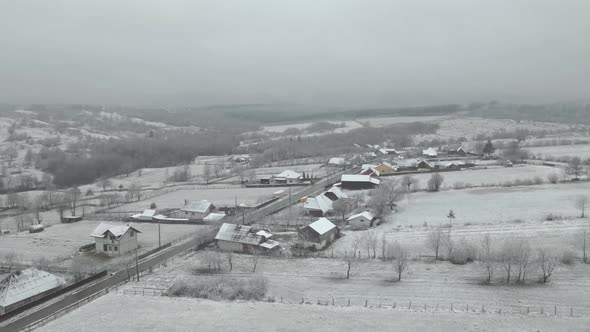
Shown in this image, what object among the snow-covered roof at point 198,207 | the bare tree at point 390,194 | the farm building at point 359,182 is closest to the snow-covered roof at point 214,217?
the snow-covered roof at point 198,207

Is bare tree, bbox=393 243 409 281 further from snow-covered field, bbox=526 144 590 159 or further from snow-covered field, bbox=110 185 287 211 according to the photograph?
snow-covered field, bbox=526 144 590 159

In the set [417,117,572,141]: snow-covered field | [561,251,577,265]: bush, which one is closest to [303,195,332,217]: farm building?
[561,251,577,265]: bush

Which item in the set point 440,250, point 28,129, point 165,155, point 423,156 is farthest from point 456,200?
point 28,129

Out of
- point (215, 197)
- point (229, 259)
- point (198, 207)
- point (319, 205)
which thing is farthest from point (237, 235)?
point (215, 197)

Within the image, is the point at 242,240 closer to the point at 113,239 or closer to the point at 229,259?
the point at 229,259

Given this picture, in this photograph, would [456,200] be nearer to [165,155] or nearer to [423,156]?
[423,156]

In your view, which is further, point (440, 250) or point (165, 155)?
point (165, 155)
